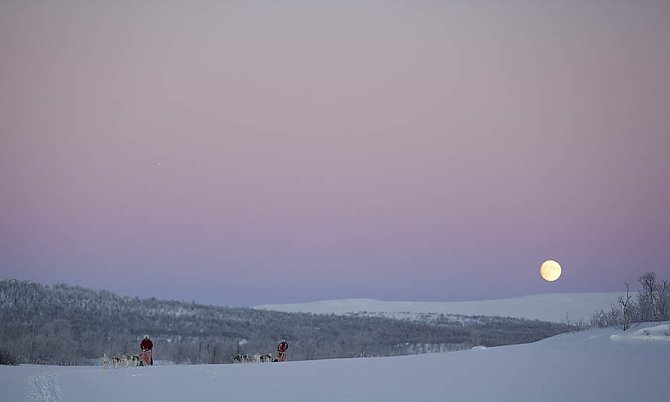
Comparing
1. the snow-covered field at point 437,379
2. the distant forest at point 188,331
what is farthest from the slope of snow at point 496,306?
the snow-covered field at point 437,379

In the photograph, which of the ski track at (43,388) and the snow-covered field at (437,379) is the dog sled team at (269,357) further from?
the ski track at (43,388)

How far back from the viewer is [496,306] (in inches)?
5059

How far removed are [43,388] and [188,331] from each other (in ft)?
141

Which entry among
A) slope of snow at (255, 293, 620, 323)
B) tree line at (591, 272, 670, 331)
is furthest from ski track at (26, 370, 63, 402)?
slope of snow at (255, 293, 620, 323)

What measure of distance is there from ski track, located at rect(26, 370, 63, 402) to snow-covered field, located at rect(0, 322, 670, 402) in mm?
25

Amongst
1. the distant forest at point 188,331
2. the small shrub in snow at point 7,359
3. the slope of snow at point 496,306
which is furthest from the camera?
the slope of snow at point 496,306

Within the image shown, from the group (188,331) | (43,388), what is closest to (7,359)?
(43,388)

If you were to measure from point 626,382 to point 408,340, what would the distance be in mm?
47723

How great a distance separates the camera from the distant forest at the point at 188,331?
4367 centimetres

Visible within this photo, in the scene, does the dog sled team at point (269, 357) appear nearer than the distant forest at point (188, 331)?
Yes

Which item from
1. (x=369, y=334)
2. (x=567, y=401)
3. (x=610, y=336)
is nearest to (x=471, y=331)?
(x=369, y=334)

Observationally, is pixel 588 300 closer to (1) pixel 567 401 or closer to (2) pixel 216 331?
(2) pixel 216 331

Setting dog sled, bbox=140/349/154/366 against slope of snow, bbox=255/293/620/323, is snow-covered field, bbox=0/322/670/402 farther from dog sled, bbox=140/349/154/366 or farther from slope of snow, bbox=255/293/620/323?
slope of snow, bbox=255/293/620/323

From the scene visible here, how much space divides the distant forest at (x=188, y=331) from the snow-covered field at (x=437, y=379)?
741 inches
